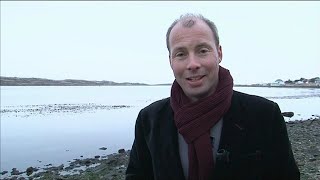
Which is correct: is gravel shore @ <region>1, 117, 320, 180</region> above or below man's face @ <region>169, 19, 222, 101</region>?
below

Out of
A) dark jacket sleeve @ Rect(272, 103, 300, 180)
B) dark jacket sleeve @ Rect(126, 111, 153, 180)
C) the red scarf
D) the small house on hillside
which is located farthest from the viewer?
the small house on hillside

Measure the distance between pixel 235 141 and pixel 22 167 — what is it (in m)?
18.3

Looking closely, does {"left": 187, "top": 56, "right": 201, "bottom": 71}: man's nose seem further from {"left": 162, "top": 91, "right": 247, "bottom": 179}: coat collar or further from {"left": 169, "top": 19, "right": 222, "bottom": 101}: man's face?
{"left": 162, "top": 91, "right": 247, "bottom": 179}: coat collar

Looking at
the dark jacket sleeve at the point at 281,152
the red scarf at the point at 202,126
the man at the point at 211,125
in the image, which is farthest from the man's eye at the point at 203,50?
the dark jacket sleeve at the point at 281,152

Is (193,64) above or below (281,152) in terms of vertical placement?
above

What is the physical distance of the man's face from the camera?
2.38 m

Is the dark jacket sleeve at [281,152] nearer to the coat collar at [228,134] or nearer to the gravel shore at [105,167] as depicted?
the coat collar at [228,134]

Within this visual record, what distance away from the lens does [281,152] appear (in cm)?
250

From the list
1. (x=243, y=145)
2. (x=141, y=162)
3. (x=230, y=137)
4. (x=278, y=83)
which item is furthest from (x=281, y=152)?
(x=278, y=83)

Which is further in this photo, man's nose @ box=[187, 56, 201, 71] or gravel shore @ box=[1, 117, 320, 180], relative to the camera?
gravel shore @ box=[1, 117, 320, 180]

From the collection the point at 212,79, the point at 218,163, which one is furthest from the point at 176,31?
the point at 218,163

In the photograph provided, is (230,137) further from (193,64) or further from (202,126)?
(193,64)

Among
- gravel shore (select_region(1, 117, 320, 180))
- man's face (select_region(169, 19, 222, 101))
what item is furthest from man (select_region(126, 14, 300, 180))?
gravel shore (select_region(1, 117, 320, 180))

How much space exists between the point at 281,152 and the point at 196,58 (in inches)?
34.4
